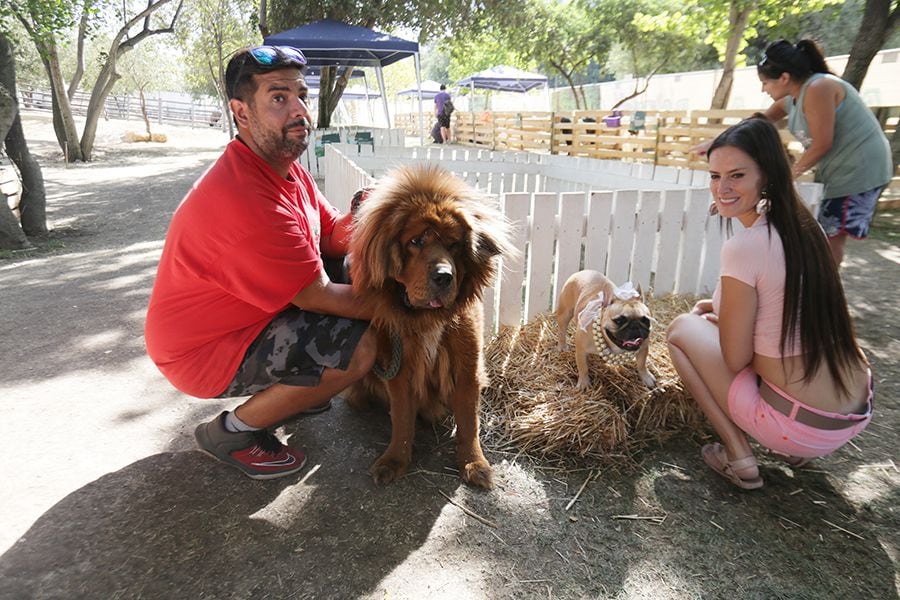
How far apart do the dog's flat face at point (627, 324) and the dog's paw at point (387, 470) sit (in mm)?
1267

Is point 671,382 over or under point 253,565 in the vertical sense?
over

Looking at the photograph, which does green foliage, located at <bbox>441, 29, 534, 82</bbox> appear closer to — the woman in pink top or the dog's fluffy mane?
the dog's fluffy mane

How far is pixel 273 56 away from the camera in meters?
2.32

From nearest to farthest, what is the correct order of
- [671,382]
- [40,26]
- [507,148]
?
[671,382] < [40,26] < [507,148]

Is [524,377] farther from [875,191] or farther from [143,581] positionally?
[875,191]

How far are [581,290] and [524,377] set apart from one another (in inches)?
26.0

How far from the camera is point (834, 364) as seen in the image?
221 centimetres

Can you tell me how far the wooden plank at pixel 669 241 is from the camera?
4398 millimetres

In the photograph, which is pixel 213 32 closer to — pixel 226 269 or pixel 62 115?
pixel 62 115

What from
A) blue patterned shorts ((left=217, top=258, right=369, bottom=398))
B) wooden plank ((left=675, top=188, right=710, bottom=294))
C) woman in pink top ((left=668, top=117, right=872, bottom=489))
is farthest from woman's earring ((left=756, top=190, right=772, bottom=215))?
wooden plank ((left=675, top=188, right=710, bottom=294))

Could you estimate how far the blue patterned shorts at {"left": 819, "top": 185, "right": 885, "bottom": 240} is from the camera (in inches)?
149

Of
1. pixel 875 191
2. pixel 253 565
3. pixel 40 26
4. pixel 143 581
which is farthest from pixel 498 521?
pixel 40 26

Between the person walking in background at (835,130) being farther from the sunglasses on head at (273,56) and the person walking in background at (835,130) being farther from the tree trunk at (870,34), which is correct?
the tree trunk at (870,34)

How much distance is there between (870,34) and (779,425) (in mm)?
8541
